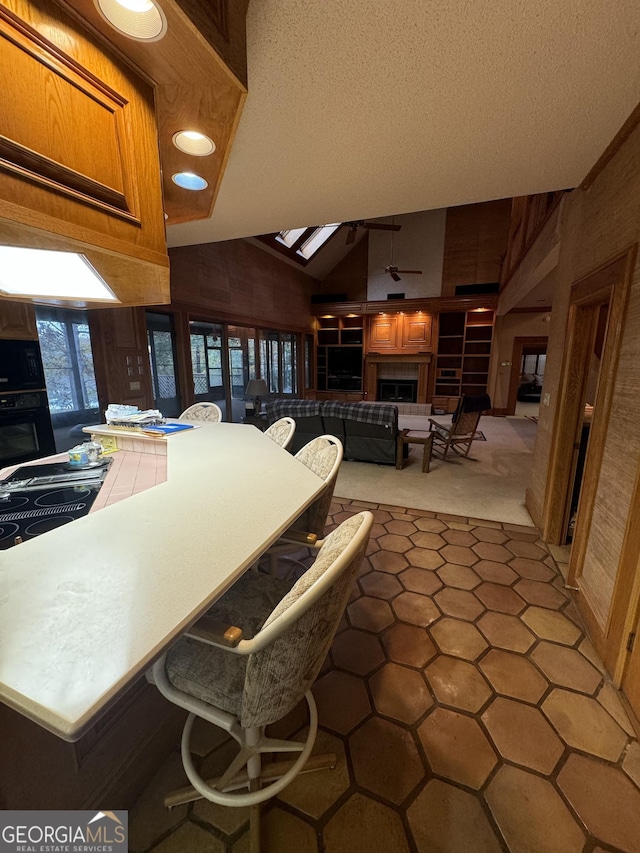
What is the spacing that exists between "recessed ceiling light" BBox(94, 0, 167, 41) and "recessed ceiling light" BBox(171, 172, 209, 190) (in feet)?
2.53

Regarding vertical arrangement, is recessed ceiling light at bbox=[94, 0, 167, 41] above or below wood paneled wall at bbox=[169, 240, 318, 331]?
below

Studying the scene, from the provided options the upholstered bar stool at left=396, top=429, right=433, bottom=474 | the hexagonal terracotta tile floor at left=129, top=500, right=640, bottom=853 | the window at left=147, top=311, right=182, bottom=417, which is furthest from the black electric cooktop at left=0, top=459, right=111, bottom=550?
the upholstered bar stool at left=396, top=429, right=433, bottom=474

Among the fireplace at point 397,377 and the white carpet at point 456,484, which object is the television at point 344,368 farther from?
the white carpet at point 456,484

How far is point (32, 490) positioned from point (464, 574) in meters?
2.30

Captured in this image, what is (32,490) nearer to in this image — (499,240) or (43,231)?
(43,231)

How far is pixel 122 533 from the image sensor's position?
95 cm

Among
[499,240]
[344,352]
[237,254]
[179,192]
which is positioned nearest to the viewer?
[179,192]

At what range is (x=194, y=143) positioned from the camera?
4.07ft

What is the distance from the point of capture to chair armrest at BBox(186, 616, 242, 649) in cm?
73

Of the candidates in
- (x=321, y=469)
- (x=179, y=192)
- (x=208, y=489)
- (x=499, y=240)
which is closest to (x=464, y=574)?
(x=321, y=469)

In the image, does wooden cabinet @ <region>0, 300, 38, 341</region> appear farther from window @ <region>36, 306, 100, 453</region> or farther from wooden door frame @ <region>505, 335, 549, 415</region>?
wooden door frame @ <region>505, 335, 549, 415</region>

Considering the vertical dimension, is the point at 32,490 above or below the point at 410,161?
below

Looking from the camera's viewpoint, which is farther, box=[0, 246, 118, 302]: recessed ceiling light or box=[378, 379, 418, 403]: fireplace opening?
box=[378, 379, 418, 403]: fireplace opening

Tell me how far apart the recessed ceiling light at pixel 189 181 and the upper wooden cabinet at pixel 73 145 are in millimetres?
625
